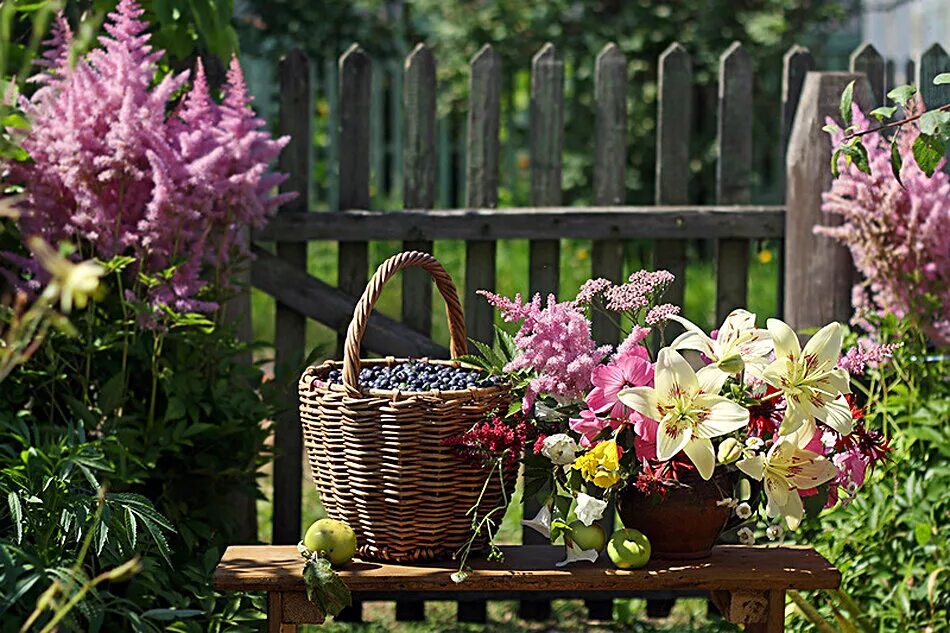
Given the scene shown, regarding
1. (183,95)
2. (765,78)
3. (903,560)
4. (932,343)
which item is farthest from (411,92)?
(765,78)

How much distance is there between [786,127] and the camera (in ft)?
13.2

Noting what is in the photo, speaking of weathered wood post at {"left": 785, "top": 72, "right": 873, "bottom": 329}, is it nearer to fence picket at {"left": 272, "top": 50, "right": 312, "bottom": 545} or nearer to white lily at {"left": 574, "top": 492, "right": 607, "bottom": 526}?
fence picket at {"left": 272, "top": 50, "right": 312, "bottom": 545}

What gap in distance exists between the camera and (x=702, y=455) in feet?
7.51

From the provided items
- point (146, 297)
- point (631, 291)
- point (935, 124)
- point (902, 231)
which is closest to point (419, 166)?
point (146, 297)

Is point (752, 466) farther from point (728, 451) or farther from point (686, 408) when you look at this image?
point (686, 408)

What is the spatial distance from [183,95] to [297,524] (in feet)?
4.34

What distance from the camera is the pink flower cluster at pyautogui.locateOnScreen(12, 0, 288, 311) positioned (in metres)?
3.06

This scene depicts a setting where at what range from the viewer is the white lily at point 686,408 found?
2.28 metres

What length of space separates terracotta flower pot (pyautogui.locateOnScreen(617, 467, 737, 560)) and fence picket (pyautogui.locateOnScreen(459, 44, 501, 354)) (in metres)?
1.51

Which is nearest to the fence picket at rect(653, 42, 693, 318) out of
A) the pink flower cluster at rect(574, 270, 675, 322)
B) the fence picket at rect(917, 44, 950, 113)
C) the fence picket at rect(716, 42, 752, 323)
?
the fence picket at rect(716, 42, 752, 323)

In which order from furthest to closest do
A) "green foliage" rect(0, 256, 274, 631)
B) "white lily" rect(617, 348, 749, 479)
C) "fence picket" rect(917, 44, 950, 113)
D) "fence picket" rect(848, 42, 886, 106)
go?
"fence picket" rect(848, 42, 886, 106) < "fence picket" rect(917, 44, 950, 113) < "green foliage" rect(0, 256, 274, 631) < "white lily" rect(617, 348, 749, 479)

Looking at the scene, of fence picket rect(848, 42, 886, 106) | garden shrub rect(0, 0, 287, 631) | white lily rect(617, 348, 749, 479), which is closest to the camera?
white lily rect(617, 348, 749, 479)

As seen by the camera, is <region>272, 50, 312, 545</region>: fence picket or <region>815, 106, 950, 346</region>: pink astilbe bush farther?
<region>272, 50, 312, 545</region>: fence picket

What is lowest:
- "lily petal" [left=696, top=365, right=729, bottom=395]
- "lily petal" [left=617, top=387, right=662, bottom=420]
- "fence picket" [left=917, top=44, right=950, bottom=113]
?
"lily petal" [left=617, top=387, right=662, bottom=420]
